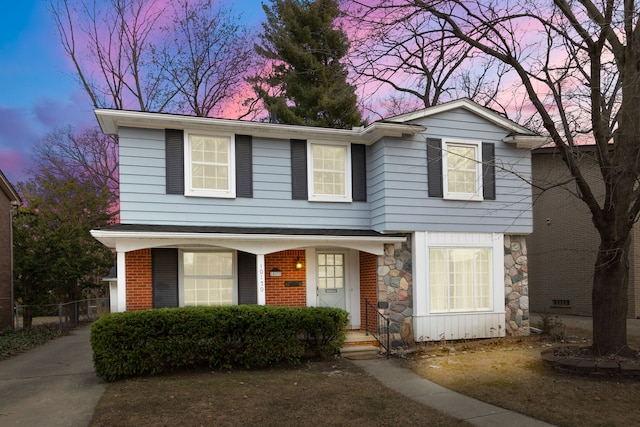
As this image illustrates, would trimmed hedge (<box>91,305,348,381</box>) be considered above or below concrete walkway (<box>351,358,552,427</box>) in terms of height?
above

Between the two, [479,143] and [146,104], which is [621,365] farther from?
[146,104]

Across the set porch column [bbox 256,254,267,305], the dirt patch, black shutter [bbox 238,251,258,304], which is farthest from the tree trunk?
black shutter [bbox 238,251,258,304]

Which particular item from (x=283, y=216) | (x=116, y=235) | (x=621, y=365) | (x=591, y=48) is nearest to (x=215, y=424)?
(x=116, y=235)

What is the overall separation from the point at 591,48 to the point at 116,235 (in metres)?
9.11

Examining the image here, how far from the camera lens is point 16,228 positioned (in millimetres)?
18078

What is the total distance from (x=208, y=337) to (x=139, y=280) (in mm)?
2260

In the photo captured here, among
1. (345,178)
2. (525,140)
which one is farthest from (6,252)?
(525,140)

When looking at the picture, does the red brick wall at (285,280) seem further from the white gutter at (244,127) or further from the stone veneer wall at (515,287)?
the stone veneer wall at (515,287)

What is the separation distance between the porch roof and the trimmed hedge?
141cm

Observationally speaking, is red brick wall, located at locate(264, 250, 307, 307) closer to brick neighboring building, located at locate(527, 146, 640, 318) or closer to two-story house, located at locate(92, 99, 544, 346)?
two-story house, located at locate(92, 99, 544, 346)

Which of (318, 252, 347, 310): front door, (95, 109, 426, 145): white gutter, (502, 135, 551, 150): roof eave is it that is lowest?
(318, 252, 347, 310): front door

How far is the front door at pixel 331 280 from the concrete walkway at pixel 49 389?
507cm

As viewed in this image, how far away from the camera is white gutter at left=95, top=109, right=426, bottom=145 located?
9.79m

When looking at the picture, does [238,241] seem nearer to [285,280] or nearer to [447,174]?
[285,280]
